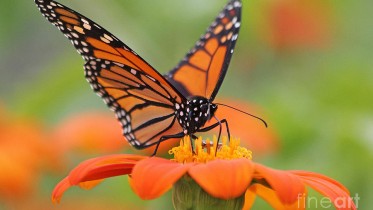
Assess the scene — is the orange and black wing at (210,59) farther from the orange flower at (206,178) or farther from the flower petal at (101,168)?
the flower petal at (101,168)

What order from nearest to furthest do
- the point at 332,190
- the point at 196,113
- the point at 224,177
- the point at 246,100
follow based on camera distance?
the point at 224,177 < the point at 332,190 < the point at 196,113 < the point at 246,100

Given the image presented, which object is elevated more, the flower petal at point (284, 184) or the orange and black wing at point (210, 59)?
the orange and black wing at point (210, 59)

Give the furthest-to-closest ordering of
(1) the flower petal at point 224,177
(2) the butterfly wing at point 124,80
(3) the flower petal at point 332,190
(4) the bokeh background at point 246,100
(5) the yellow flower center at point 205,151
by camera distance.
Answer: (4) the bokeh background at point 246,100, (2) the butterfly wing at point 124,80, (5) the yellow flower center at point 205,151, (3) the flower petal at point 332,190, (1) the flower petal at point 224,177

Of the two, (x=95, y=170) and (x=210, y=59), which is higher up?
(x=210, y=59)

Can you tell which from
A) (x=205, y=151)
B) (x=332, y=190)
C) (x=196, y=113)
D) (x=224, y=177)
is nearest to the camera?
(x=224, y=177)

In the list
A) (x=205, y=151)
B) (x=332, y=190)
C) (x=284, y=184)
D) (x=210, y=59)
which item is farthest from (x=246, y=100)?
(x=284, y=184)

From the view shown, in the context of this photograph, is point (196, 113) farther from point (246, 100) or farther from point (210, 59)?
point (246, 100)

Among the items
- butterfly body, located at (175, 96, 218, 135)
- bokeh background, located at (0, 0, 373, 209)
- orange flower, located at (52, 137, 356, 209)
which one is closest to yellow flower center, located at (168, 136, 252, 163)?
orange flower, located at (52, 137, 356, 209)

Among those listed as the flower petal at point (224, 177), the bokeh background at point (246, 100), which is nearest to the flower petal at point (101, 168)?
the flower petal at point (224, 177)
